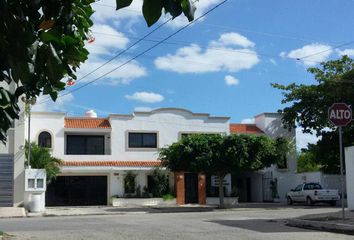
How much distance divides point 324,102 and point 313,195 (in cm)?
654

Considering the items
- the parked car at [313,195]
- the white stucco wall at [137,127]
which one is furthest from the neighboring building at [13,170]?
the parked car at [313,195]

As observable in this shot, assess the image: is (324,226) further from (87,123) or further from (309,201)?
(87,123)

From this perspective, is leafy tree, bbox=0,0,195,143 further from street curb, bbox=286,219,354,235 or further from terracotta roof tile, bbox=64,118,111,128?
terracotta roof tile, bbox=64,118,111,128

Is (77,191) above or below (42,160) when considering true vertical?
below

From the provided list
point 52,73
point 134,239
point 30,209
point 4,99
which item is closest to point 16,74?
point 52,73

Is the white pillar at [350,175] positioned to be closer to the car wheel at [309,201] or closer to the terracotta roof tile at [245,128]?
the car wheel at [309,201]

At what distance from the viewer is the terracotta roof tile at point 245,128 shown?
4706 centimetres

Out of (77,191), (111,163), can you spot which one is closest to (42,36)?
(111,163)

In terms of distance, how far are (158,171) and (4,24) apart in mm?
39434

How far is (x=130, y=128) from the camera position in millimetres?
42688

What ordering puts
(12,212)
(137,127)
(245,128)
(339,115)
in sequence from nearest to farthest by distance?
1. (339,115)
2. (12,212)
3. (137,127)
4. (245,128)

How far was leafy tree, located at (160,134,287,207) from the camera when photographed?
114 ft

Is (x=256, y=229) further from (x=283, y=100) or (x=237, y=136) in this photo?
(x=283, y=100)

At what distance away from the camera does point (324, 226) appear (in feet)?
54.7
